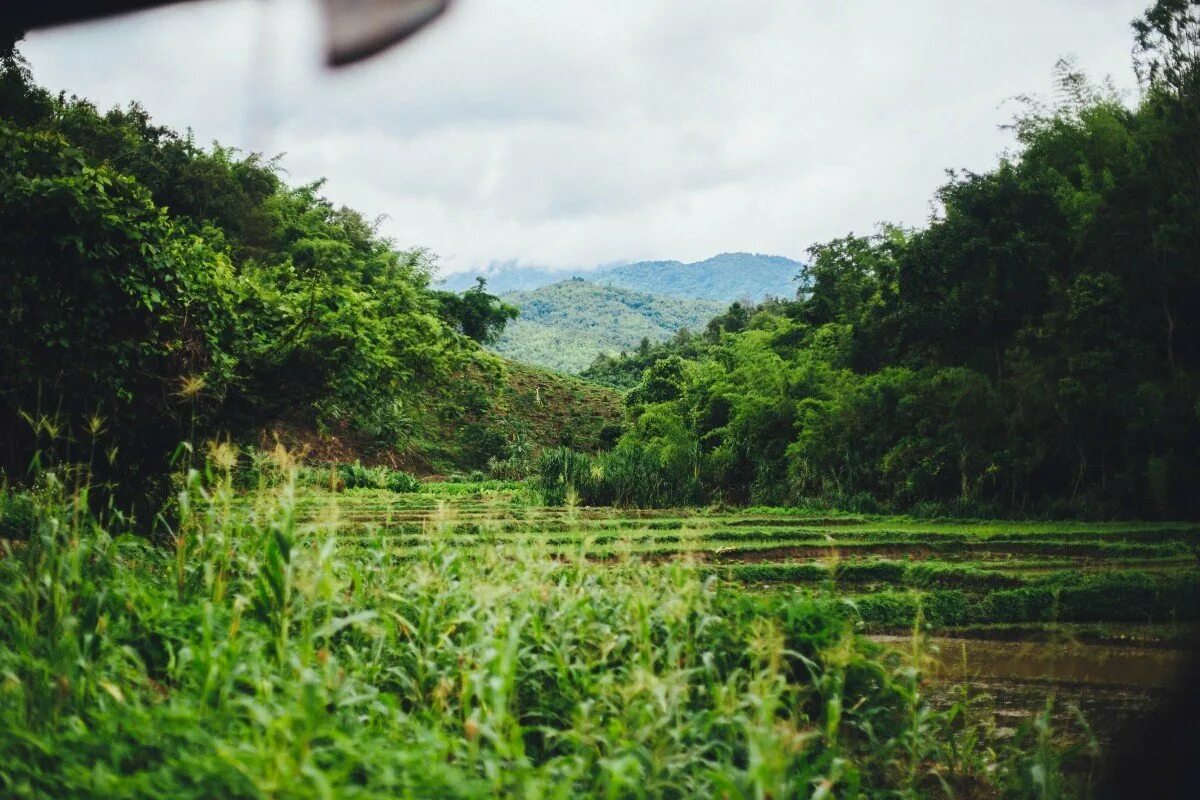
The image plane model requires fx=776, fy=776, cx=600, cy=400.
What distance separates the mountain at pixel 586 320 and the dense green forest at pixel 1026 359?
151 feet

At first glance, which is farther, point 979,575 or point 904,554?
point 904,554

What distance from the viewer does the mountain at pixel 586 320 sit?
71.9m

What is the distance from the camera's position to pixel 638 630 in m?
3.26

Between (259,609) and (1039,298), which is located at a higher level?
(1039,298)

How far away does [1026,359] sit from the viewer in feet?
45.4

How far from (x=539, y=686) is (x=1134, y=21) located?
1557 cm

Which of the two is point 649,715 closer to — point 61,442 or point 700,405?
point 61,442

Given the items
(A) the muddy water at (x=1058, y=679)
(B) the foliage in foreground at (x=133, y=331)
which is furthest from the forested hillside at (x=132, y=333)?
(A) the muddy water at (x=1058, y=679)

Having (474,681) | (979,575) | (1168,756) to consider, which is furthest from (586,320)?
(1168,756)

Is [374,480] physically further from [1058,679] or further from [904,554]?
[1058,679]

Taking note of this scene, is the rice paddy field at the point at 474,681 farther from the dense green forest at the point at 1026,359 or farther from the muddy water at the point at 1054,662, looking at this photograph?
the dense green forest at the point at 1026,359

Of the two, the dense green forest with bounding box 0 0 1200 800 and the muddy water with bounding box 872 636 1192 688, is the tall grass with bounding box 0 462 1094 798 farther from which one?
the muddy water with bounding box 872 636 1192 688

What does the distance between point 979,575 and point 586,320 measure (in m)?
82.4

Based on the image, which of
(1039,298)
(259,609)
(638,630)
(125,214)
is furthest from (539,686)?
(1039,298)
